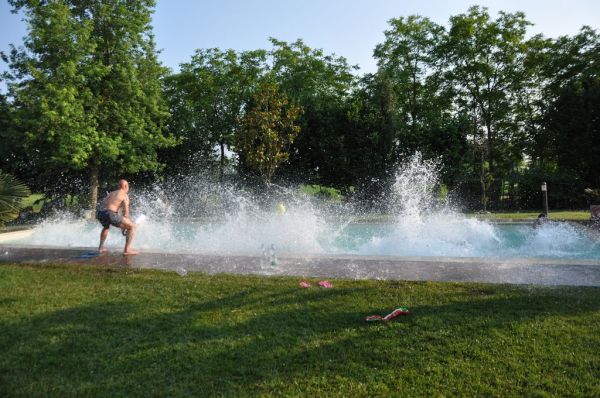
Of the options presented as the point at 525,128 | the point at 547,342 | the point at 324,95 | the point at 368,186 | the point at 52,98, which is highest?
the point at 324,95

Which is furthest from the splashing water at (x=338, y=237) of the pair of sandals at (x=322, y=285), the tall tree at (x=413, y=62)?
the tall tree at (x=413, y=62)

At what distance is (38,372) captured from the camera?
3.43 metres

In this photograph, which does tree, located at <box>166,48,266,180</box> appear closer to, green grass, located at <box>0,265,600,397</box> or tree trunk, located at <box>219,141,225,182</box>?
tree trunk, located at <box>219,141,225,182</box>

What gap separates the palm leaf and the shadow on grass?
11135mm

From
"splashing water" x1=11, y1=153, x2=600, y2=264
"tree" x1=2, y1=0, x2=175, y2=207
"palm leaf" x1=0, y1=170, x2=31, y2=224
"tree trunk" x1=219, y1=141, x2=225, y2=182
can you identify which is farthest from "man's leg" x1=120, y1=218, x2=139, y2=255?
"tree trunk" x1=219, y1=141, x2=225, y2=182

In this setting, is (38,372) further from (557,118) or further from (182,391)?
(557,118)

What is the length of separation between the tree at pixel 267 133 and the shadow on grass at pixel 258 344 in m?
17.0

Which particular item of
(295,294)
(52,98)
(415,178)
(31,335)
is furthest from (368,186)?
(31,335)

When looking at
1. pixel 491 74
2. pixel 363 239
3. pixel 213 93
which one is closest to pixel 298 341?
pixel 363 239

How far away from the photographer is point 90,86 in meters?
19.7

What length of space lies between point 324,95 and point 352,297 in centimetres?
2518

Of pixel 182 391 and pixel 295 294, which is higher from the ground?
pixel 295 294

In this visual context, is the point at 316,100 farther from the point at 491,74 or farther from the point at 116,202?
the point at 116,202

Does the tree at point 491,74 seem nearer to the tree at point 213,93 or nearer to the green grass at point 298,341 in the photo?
the tree at point 213,93
